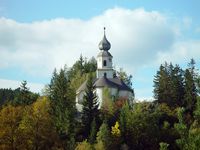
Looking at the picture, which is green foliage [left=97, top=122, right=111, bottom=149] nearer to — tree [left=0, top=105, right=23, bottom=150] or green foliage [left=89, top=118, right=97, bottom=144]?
green foliage [left=89, top=118, right=97, bottom=144]

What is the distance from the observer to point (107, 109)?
69812 mm

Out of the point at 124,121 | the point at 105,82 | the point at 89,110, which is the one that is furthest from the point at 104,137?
the point at 105,82

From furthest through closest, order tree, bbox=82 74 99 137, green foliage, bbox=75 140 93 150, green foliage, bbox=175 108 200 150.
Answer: tree, bbox=82 74 99 137 < green foliage, bbox=75 140 93 150 < green foliage, bbox=175 108 200 150

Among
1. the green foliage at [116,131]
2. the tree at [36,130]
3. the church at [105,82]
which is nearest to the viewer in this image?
the tree at [36,130]

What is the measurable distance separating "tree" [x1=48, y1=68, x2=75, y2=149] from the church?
8.20 meters

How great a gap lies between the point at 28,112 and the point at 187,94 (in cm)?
2910

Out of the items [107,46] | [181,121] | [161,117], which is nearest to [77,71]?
[107,46]

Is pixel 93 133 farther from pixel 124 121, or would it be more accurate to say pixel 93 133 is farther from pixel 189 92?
pixel 189 92

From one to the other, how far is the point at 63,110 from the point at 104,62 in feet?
68.9

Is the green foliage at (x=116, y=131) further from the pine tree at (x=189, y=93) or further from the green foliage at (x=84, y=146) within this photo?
the pine tree at (x=189, y=93)

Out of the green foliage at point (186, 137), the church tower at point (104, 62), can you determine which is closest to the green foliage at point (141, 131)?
the church tower at point (104, 62)

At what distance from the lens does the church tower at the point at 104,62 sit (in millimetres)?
83750

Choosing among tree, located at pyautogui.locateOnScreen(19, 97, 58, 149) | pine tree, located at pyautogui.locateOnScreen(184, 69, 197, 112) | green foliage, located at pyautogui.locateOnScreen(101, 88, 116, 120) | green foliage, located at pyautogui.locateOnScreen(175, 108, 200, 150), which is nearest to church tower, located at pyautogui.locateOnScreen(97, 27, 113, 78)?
green foliage, located at pyautogui.locateOnScreen(101, 88, 116, 120)

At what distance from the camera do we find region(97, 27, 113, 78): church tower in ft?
275
